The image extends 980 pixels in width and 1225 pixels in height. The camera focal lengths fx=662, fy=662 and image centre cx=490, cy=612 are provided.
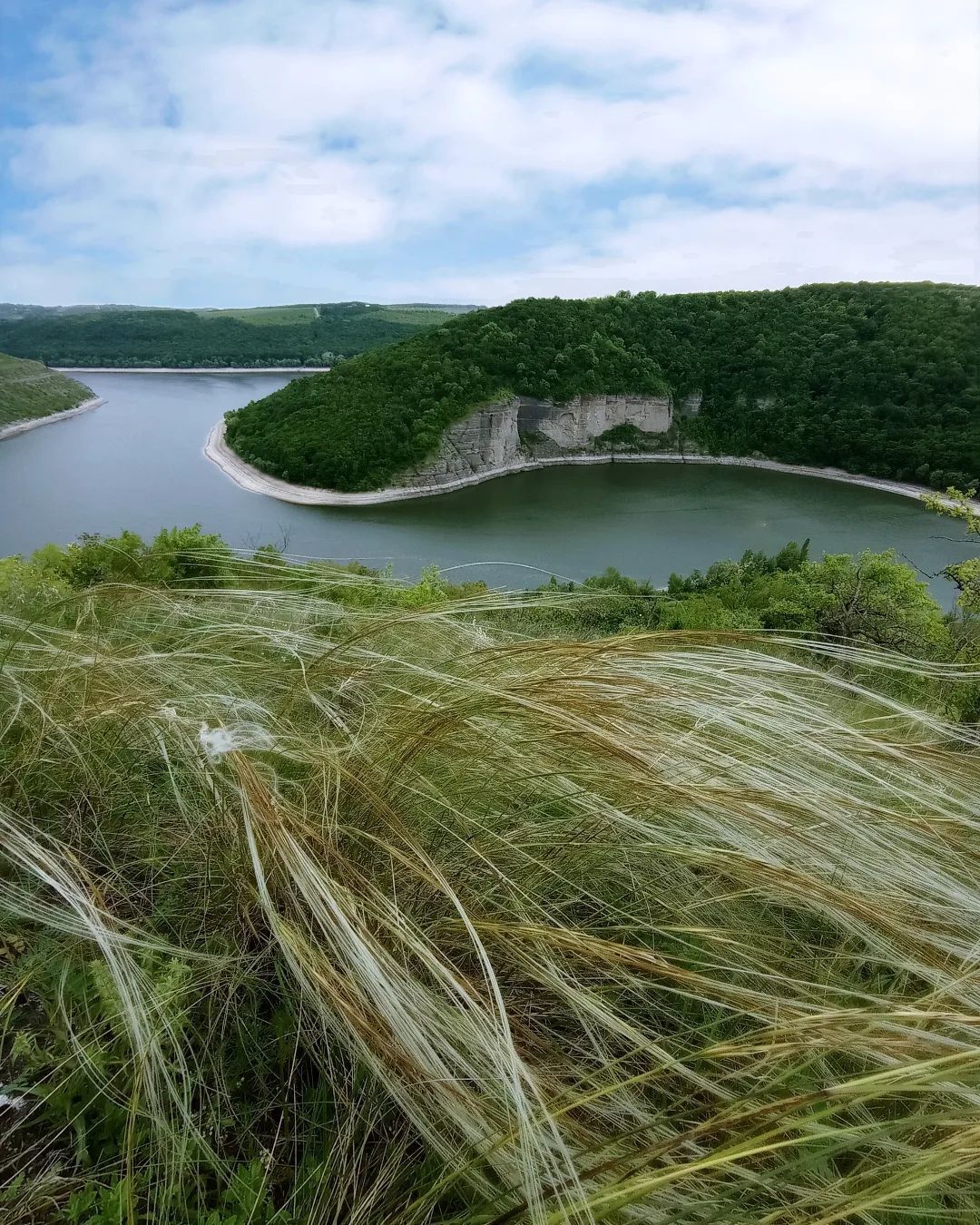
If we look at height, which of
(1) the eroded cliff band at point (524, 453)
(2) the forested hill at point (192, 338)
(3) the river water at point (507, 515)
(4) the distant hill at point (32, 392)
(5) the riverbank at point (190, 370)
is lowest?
(3) the river water at point (507, 515)

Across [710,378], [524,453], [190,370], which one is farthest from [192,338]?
[710,378]

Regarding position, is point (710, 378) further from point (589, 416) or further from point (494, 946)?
point (494, 946)

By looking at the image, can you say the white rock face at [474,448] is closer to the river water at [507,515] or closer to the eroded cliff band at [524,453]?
the eroded cliff band at [524,453]

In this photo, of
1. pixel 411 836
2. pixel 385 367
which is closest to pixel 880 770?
pixel 411 836

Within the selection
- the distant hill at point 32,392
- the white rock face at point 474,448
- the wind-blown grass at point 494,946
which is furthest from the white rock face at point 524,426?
the wind-blown grass at point 494,946

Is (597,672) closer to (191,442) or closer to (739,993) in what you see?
(739,993)

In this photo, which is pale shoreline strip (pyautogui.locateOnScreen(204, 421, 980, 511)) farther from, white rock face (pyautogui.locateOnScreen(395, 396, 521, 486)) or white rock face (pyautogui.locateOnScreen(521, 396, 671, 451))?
white rock face (pyautogui.locateOnScreen(521, 396, 671, 451))

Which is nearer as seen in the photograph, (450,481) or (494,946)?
(494,946)
